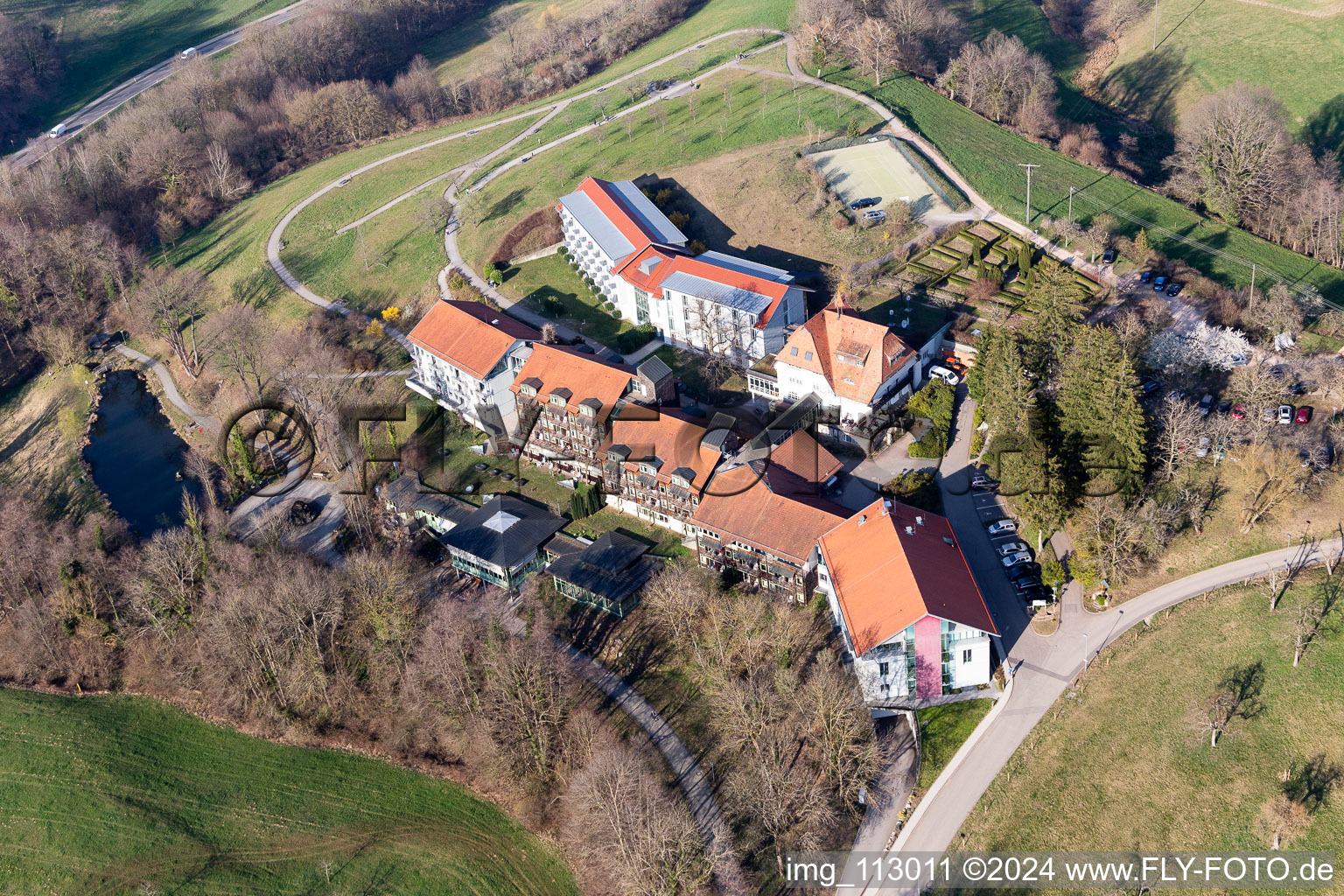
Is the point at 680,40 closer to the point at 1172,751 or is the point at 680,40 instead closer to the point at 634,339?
the point at 634,339

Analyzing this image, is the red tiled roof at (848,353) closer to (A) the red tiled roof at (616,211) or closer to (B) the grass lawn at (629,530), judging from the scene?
(B) the grass lawn at (629,530)

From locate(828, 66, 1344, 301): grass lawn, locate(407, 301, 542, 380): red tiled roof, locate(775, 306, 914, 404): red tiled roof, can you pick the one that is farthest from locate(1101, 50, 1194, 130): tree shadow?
locate(407, 301, 542, 380): red tiled roof

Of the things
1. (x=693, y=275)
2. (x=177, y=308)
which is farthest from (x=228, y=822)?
(x=177, y=308)

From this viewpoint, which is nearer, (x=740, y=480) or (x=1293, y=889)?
(x=1293, y=889)

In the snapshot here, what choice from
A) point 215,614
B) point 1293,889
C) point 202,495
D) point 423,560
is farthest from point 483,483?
point 1293,889

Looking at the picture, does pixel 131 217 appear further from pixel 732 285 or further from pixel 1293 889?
pixel 1293 889

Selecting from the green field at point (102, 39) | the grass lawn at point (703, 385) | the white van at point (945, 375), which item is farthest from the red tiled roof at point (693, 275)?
the green field at point (102, 39)
